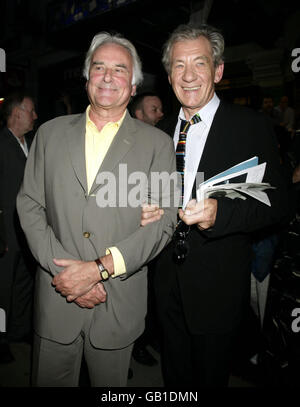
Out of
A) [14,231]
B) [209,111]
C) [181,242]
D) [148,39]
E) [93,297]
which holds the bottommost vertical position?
[14,231]

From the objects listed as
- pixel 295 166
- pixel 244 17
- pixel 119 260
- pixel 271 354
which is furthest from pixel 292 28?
pixel 119 260

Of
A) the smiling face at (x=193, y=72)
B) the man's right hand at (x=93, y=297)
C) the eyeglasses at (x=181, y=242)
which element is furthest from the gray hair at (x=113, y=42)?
the man's right hand at (x=93, y=297)

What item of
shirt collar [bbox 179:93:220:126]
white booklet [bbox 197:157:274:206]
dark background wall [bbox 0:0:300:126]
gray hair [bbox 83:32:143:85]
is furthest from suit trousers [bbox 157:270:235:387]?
dark background wall [bbox 0:0:300:126]

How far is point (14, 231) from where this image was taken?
3018 mm

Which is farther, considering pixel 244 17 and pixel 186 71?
pixel 244 17

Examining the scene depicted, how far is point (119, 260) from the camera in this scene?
130 centimetres

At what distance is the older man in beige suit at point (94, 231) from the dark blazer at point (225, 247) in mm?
261

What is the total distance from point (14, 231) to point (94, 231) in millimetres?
2025

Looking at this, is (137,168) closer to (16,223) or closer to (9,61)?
(16,223)

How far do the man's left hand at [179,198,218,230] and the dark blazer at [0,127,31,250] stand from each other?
2.14m

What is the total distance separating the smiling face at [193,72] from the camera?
5.43 ft

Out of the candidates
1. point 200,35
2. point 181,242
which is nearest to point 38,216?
point 181,242

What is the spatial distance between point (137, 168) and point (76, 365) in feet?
3.35

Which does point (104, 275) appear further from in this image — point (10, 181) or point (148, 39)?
point (148, 39)
